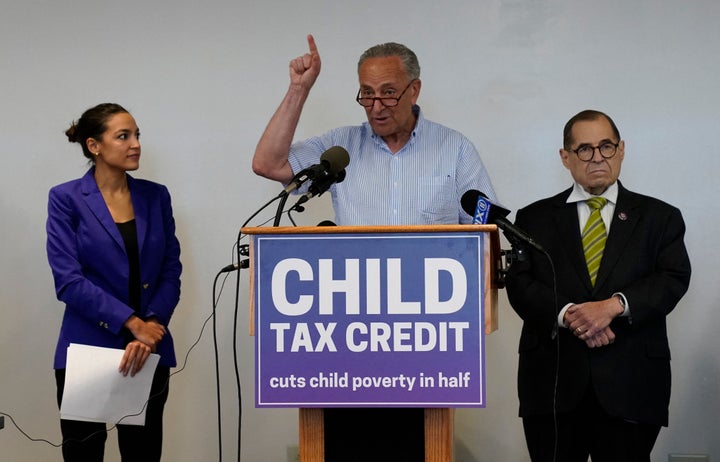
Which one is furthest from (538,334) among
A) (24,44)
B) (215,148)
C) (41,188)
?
(24,44)

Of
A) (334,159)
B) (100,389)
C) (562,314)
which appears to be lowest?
(100,389)

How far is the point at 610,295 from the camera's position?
2.92 metres

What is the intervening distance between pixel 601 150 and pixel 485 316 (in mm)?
1080

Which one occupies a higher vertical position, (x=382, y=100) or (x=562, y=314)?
(x=382, y=100)

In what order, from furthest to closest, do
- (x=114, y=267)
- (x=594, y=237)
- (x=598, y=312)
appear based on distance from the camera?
(x=114, y=267) → (x=594, y=237) → (x=598, y=312)

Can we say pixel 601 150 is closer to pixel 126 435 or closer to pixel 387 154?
pixel 387 154

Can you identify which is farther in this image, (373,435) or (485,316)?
(373,435)

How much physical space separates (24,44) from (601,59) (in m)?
2.55

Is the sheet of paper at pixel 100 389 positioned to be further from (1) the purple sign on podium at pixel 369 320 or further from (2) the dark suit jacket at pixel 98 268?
(1) the purple sign on podium at pixel 369 320

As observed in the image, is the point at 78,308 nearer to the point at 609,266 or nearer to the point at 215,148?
the point at 215,148

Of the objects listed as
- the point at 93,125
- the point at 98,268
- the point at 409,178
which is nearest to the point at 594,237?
the point at 409,178

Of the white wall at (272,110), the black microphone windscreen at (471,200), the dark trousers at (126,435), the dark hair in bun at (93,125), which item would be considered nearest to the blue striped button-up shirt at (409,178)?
the black microphone windscreen at (471,200)

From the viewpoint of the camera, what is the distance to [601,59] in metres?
4.03

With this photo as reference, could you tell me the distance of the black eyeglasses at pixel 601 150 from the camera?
307cm
